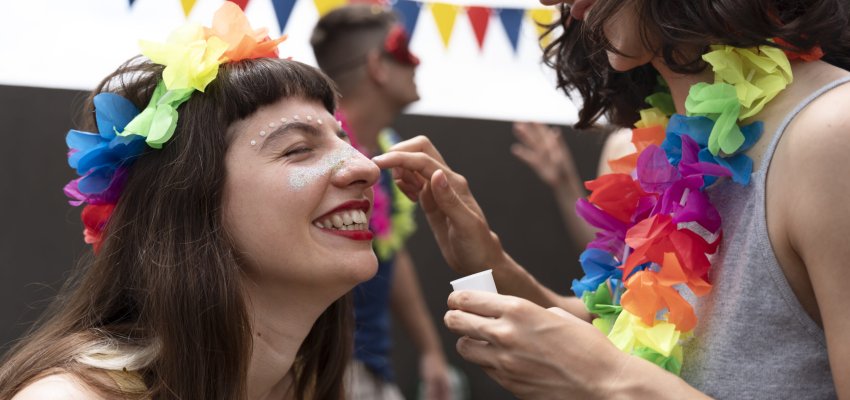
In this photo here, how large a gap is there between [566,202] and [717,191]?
2098mm

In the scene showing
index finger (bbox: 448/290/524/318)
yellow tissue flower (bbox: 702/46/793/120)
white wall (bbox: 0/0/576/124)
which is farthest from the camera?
white wall (bbox: 0/0/576/124)

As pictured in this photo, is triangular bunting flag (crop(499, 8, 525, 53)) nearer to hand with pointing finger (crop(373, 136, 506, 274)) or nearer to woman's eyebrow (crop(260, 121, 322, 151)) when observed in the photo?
hand with pointing finger (crop(373, 136, 506, 274))

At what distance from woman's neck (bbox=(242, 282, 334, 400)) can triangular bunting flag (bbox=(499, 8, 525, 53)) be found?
251 cm

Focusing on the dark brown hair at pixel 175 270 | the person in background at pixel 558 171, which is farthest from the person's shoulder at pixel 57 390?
the person in background at pixel 558 171

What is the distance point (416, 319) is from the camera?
3.71 meters

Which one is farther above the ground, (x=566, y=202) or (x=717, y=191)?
(x=717, y=191)

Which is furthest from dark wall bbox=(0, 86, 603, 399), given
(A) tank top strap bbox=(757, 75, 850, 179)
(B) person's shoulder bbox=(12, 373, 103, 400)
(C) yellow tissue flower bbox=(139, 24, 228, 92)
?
(A) tank top strap bbox=(757, 75, 850, 179)

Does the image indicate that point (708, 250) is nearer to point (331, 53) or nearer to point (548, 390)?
point (548, 390)

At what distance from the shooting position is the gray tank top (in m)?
1.35

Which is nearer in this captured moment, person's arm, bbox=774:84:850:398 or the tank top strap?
person's arm, bbox=774:84:850:398

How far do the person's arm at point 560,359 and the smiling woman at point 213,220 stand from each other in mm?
437

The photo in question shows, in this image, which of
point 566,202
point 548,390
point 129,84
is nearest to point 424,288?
point 566,202

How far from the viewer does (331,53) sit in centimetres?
370

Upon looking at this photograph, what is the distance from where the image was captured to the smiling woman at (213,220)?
162 cm
